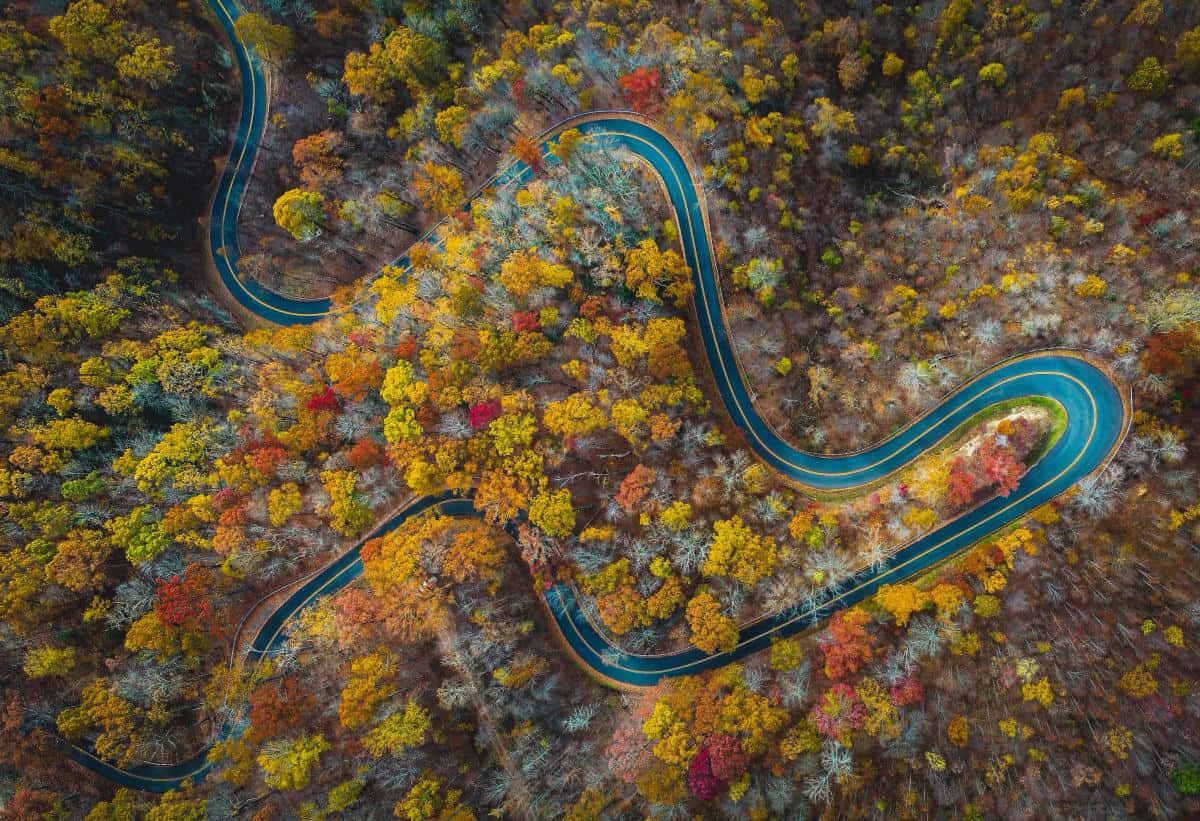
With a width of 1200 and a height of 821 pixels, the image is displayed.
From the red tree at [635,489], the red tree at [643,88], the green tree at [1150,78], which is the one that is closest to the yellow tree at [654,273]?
the red tree at [643,88]

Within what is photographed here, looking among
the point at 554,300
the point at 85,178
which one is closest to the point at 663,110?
the point at 554,300

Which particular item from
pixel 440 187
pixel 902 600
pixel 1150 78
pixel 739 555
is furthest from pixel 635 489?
pixel 1150 78

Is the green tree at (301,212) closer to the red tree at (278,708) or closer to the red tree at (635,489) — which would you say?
the red tree at (635,489)

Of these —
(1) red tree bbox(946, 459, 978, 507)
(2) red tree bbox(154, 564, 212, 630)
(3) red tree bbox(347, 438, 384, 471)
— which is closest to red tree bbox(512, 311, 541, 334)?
(3) red tree bbox(347, 438, 384, 471)

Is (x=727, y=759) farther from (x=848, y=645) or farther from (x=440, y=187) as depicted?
(x=440, y=187)

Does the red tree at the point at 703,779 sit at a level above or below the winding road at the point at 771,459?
below

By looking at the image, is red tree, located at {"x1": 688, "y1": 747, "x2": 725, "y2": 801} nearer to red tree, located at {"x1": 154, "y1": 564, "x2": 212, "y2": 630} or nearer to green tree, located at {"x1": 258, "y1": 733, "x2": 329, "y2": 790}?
green tree, located at {"x1": 258, "y1": 733, "x2": 329, "y2": 790}
